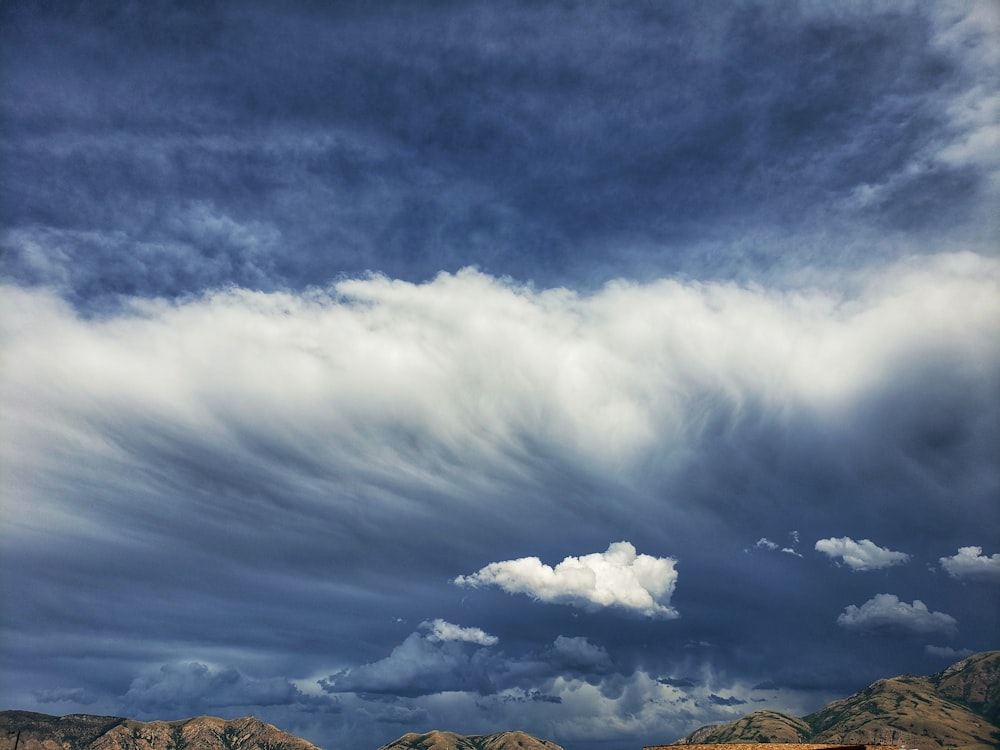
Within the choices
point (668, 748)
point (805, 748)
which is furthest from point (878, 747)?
point (668, 748)

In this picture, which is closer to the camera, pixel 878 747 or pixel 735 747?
pixel 878 747

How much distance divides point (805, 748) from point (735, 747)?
1631 centimetres

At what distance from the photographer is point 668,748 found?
15475 centimetres

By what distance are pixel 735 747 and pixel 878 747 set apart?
27.1 meters

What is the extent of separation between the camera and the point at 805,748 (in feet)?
501

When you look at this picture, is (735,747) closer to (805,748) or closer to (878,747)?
(805,748)

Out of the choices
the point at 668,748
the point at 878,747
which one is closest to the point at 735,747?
the point at 668,748

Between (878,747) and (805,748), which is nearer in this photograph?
(878,747)

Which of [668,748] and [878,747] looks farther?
[668,748]

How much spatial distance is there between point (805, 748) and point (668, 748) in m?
28.1

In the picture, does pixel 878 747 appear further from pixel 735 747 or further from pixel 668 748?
pixel 668 748

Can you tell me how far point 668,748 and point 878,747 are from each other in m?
40.9

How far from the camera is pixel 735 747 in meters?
149

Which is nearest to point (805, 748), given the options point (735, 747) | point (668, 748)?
point (735, 747)
